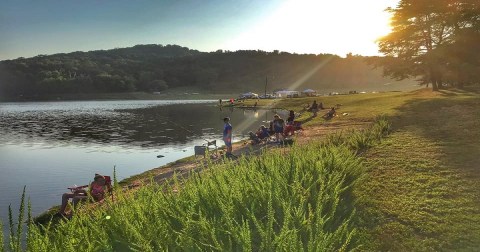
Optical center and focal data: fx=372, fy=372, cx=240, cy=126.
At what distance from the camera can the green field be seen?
467cm

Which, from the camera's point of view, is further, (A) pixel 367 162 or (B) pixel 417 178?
(A) pixel 367 162

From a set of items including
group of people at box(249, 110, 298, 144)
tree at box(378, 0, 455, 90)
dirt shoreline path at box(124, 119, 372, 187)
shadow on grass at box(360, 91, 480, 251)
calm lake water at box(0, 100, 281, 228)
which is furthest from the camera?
tree at box(378, 0, 455, 90)

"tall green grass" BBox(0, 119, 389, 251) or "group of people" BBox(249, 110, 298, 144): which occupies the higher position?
"tall green grass" BBox(0, 119, 389, 251)

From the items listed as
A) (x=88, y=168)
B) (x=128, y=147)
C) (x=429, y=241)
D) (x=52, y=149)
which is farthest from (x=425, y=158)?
(x=52, y=149)

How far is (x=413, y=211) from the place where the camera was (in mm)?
7590

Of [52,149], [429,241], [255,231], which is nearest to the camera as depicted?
[255,231]

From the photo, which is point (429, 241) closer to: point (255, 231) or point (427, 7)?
point (255, 231)

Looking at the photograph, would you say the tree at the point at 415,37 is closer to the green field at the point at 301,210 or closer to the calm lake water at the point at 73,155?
the calm lake water at the point at 73,155

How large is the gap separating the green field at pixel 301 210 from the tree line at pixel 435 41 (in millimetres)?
28350

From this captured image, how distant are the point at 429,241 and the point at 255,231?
3074 mm

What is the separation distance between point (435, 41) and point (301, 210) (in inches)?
1751

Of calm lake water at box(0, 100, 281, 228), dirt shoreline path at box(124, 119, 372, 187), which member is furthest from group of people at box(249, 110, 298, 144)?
calm lake water at box(0, 100, 281, 228)

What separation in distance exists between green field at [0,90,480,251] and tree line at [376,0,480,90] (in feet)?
93.0

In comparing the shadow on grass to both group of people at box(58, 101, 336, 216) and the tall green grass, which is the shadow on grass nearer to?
the tall green grass
